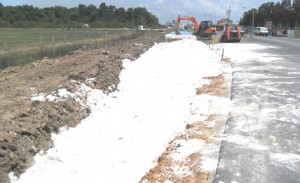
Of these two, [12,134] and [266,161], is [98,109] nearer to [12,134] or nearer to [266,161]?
[12,134]

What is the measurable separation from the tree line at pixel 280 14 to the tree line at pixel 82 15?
36366 mm

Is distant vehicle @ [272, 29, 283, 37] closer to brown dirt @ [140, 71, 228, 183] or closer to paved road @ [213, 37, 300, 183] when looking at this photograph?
paved road @ [213, 37, 300, 183]

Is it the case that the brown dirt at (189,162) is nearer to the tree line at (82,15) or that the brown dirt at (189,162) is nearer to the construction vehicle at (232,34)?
the construction vehicle at (232,34)

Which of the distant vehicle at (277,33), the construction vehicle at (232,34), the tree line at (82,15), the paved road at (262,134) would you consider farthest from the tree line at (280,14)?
the paved road at (262,134)

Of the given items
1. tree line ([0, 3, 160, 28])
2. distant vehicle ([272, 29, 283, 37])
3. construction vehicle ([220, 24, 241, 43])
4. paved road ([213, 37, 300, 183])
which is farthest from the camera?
tree line ([0, 3, 160, 28])

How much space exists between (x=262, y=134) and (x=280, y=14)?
105409mm

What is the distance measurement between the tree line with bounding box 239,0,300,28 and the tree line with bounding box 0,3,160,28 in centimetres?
3637

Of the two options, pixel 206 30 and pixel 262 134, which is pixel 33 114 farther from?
pixel 206 30

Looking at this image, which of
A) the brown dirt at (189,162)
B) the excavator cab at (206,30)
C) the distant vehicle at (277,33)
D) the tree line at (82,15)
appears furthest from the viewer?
the tree line at (82,15)

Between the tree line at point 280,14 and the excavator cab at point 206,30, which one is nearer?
the excavator cab at point 206,30

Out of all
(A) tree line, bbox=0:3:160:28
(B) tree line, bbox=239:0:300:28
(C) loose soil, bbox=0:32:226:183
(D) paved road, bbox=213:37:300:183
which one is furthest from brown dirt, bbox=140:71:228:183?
(A) tree line, bbox=0:3:160:28

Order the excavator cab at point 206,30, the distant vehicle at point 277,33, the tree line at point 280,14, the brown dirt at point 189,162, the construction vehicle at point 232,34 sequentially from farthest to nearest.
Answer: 1. the tree line at point 280,14
2. the distant vehicle at point 277,33
3. the excavator cab at point 206,30
4. the construction vehicle at point 232,34
5. the brown dirt at point 189,162

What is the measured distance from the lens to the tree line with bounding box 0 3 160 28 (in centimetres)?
11756

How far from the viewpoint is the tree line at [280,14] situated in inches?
3770
